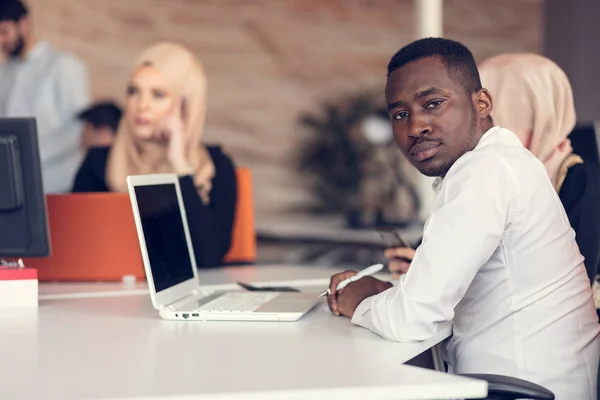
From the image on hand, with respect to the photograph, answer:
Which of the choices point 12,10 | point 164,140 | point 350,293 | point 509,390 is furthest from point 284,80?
point 509,390

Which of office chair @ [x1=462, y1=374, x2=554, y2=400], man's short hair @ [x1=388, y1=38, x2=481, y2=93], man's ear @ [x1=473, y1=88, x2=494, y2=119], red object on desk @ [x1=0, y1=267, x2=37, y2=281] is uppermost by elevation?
man's short hair @ [x1=388, y1=38, x2=481, y2=93]

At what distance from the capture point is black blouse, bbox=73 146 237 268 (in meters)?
3.45

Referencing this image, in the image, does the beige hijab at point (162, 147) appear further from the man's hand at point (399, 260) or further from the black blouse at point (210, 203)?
the man's hand at point (399, 260)

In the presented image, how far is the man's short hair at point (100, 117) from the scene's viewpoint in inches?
232

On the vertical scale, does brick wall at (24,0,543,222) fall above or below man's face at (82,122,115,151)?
above

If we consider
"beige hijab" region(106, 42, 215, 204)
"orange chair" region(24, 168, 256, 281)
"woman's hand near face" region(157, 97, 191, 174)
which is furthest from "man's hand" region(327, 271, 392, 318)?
"woman's hand near face" region(157, 97, 191, 174)

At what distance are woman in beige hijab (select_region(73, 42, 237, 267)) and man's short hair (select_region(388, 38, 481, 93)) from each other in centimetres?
183

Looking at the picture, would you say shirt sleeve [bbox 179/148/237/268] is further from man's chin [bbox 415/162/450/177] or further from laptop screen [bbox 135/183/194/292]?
man's chin [bbox 415/162/450/177]

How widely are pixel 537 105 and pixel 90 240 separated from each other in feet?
5.22

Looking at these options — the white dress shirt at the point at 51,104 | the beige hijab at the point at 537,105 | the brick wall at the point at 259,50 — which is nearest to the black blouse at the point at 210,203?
the beige hijab at the point at 537,105

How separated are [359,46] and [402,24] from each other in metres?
0.53

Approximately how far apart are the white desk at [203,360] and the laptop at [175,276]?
0.13 feet

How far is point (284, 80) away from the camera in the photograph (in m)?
8.09

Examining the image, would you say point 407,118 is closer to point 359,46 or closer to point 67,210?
point 67,210
